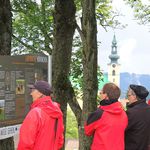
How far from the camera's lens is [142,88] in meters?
6.99

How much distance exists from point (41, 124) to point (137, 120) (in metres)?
1.57

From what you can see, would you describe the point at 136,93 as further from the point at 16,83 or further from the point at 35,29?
the point at 35,29

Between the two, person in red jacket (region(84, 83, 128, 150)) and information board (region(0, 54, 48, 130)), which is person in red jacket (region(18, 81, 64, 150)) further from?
information board (region(0, 54, 48, 130))

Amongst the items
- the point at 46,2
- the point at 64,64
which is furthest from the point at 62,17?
the point at 46,2

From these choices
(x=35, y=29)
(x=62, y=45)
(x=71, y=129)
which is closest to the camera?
(x=62, y=45)

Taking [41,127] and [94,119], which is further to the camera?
[94,119]

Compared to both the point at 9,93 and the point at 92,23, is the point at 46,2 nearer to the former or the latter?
the point at 92,23

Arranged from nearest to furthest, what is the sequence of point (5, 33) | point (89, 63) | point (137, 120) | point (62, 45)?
1. point (137, 120)
2. point (5, 33)
3. point (62, 45)
4. point (89, 63)

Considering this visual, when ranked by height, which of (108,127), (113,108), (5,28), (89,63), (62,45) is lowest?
(108,127)

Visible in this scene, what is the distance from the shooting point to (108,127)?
21.4ft

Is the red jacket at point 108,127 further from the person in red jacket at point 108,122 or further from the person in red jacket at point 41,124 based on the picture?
the person in red jacket at point 41,124

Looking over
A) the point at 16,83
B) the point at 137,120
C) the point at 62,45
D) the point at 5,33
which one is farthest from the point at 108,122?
the point at 62,45

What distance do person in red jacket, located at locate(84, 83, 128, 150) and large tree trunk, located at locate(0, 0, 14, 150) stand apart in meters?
2.44

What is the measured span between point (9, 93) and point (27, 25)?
49.4 feet
